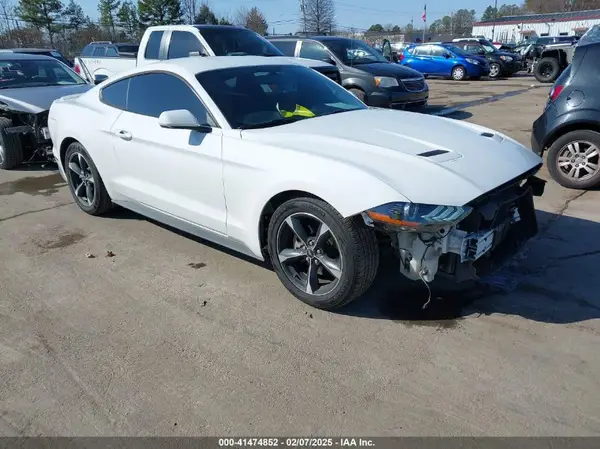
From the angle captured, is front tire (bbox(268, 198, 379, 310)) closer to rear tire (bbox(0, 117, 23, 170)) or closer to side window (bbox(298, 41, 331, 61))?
rear tire (bbox(0, 117, 23, 170))

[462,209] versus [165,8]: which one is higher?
[165,8]

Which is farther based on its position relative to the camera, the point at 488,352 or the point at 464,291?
the point at 464,291

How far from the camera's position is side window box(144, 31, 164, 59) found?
9.44 m

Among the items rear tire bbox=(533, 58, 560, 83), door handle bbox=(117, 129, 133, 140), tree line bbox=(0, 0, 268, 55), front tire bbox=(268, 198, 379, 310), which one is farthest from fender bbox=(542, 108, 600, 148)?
tree line bbox=(0, 0, 268, 55)

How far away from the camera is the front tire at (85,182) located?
5.01m

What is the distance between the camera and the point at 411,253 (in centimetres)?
307

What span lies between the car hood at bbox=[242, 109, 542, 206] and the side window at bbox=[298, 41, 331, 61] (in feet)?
25.6

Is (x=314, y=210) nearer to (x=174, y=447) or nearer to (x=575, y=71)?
(x=174, y=447)

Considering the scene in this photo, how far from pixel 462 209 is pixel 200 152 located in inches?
76.1

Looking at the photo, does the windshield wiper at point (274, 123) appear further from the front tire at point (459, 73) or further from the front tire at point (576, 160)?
the front tire at point (459, 73)

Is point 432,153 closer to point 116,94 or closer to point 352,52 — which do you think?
point 116,94

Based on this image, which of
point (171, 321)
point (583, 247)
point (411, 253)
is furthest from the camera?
point (583, 247)

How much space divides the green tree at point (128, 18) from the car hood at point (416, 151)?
55188mm

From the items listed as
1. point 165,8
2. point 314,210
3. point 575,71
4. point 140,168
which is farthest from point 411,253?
point 165,8
